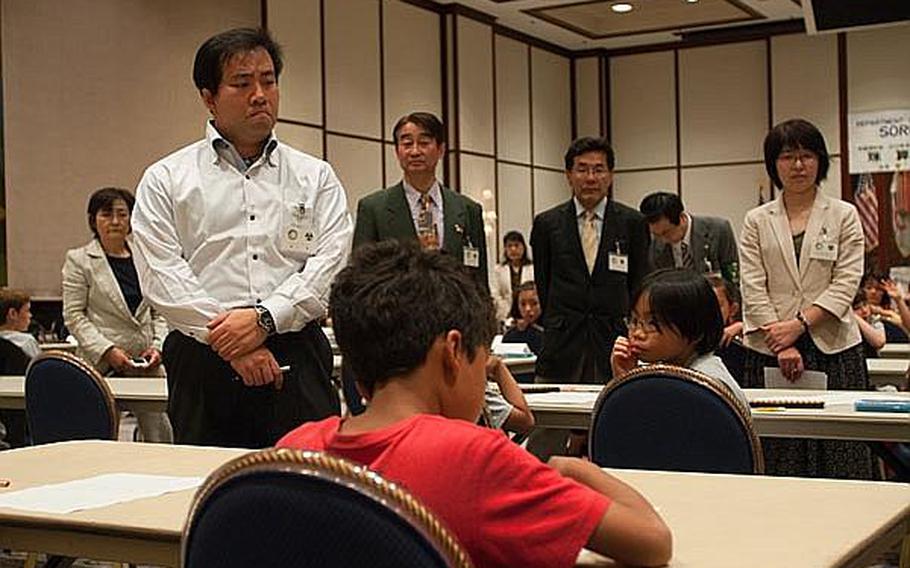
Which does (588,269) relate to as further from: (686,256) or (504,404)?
(504,404)

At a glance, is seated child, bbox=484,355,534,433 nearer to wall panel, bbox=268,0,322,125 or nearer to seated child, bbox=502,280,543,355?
seated child, bbox=502,280,543,355

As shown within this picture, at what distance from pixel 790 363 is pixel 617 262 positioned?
2.92 feet

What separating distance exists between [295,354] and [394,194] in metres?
1.93

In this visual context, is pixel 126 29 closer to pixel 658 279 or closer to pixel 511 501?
pixel 658 279

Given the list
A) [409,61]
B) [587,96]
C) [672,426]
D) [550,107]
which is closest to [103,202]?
[672,426]

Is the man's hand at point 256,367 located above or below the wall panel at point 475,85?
below

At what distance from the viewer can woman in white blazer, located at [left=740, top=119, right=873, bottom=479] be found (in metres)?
4.33

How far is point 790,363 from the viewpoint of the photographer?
4.31 meters

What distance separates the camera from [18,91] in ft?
29.2

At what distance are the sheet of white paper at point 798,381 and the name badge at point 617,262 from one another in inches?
30.7

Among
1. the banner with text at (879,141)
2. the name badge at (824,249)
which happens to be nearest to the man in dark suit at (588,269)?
the name badge at (824,249)

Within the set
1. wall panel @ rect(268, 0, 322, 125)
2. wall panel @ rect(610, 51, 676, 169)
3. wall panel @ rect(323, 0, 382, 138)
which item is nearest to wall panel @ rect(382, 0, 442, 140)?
wall panel @ rect(323, 0, 382, 138)

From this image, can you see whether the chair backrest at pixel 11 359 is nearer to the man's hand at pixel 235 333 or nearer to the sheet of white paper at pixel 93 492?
the man's hand at pixel 235 333

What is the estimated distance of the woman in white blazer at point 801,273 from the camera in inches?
→ 170
